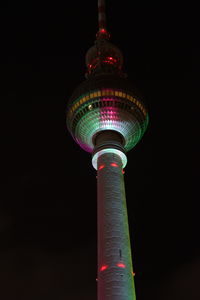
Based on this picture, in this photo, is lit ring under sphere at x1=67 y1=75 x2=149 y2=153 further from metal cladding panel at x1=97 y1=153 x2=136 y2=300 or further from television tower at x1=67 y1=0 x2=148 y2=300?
metal cladding panel at x1=97 y1=153 x2=136 y2=300

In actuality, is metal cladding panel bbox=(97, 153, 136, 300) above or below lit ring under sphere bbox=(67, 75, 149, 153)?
below

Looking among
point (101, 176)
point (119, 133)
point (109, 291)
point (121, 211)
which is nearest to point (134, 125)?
point (119, 133)

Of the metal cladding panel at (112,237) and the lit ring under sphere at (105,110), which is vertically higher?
the lit ring under sphere at (105,110)

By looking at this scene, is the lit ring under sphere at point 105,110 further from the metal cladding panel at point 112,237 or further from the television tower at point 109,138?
the metal cladding panel at point 112,237

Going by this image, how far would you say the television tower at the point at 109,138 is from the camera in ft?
114

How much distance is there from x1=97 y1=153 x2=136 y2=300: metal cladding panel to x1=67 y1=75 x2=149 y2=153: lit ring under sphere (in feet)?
17.8

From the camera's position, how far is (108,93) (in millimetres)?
46625

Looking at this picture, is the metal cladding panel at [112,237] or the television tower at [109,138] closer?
the metal cladding panel at [112,237]

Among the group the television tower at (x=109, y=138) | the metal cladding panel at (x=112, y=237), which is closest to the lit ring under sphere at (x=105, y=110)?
the television tower at (x=109, y=138)

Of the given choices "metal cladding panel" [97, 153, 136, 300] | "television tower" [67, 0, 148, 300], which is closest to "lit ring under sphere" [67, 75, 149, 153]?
"television tower" [67, 0, 148, 300]

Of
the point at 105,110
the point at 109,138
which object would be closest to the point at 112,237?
the point at 109,138

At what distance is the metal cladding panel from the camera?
33.6 metres

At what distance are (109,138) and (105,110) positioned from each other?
395 centimetres

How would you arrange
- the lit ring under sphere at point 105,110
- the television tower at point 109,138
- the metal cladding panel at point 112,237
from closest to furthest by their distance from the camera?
the metal cladding panel at point 112,237
the television tower at point 109,138
the lit ring under sphere at point 105,110
